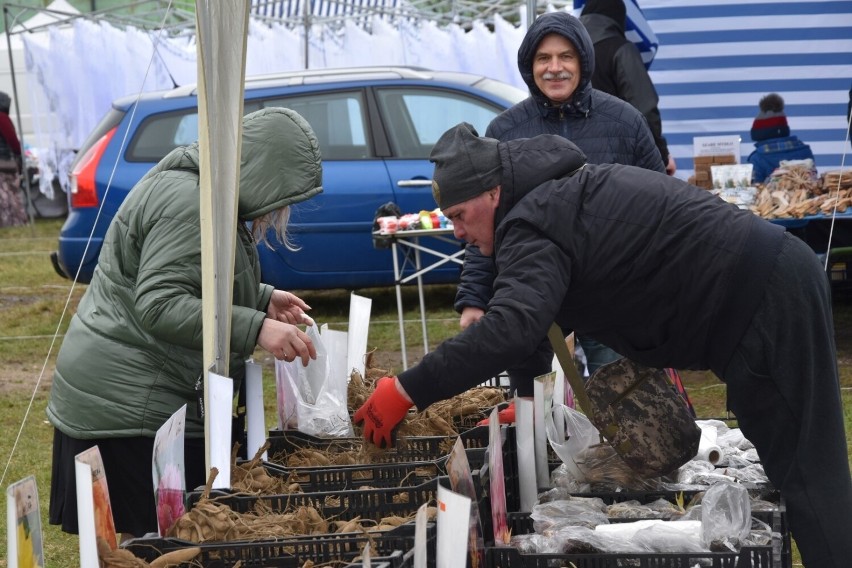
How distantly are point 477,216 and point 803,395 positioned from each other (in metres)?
0.78

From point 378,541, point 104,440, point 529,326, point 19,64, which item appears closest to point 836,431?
point 529,326

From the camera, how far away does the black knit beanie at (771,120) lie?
7137 millimetres

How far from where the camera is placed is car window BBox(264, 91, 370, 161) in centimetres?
802

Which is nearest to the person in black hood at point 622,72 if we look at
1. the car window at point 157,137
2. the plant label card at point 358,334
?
the plant label card at point 358,334

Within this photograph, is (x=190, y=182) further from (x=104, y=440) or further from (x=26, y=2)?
(x=26, y=2)

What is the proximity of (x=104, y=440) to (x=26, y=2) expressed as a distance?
877 inches

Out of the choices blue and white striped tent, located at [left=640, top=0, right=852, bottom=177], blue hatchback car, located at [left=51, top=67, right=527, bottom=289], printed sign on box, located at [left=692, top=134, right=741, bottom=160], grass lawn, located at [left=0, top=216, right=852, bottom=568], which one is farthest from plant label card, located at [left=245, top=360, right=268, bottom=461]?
blue and white striped tent, located at [left=640, top=0, right=852, bottom=177]

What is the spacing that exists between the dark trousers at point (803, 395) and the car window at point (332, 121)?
5664 millimetres

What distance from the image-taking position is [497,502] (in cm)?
237

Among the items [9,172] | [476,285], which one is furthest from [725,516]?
[9,172]

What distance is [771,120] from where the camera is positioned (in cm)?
715

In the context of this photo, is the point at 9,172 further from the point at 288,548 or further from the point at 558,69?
the point at 288,548

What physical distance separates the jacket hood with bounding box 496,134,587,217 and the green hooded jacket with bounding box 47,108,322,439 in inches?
20.7

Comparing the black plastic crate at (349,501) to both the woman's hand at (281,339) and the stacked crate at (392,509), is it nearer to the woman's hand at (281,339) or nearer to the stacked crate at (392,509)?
the stacked crate at (392,509)
